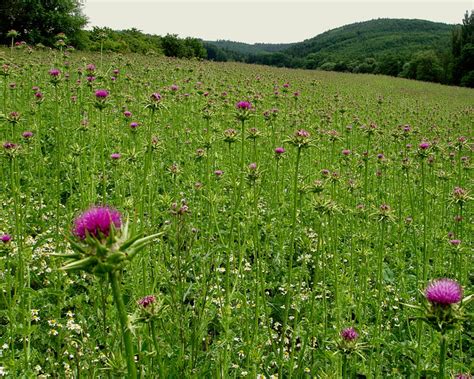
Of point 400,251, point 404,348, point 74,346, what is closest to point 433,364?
point 404,348

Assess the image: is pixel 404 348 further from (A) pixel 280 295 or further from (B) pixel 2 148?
(B) pixel 2 148

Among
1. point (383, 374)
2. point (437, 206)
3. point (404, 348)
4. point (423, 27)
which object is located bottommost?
point (383, 374)

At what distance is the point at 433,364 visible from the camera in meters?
3.28

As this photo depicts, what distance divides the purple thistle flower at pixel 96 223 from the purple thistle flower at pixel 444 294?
132 cm

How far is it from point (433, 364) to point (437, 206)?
12.2 ft

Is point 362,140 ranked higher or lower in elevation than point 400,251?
higher

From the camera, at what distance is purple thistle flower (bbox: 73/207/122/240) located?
1354 millimetres

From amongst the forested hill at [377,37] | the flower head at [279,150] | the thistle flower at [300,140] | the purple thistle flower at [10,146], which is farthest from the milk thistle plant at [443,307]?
the forested hill at [377,37]

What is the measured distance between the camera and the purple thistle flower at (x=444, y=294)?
175cm

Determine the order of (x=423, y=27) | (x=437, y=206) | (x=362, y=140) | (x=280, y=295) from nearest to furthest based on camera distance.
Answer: (x=280, y=295) < (x=437, y=206) < (x=362, y=140) < (x=423, y=27)

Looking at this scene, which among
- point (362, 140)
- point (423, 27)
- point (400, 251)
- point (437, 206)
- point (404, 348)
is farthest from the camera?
point (423, 27)

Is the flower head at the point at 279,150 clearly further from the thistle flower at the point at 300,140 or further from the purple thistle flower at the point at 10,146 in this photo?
the purple thistle flower at the point at 10,146

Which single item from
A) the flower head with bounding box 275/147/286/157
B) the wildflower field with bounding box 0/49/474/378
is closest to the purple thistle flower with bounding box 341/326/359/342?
the wildflower field with bounding box 0/49/474/378

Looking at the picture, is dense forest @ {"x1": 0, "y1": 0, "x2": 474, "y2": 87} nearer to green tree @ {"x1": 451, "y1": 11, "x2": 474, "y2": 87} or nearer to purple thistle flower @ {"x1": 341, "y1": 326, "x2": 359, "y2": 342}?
green tree @ {"x1": 451, "y1": 11, "x2": 474, "y2": 87}
